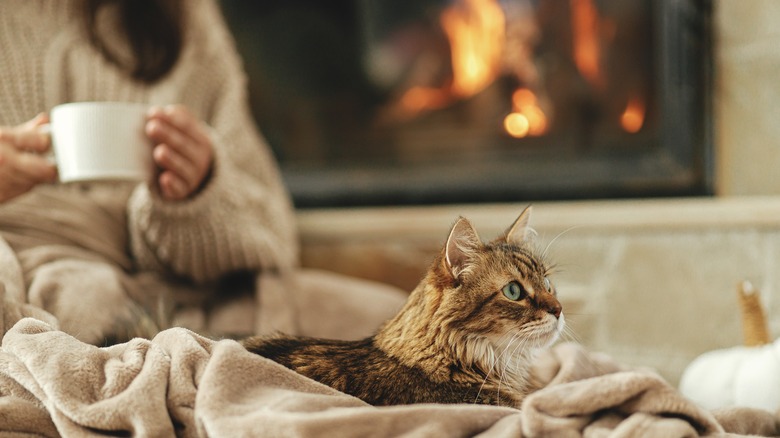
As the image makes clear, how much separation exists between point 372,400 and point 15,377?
11.2 inches

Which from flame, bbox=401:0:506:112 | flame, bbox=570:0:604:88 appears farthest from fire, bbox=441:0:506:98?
flame, bbox=570:0:604:88

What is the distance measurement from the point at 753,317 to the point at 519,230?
1.56 feet

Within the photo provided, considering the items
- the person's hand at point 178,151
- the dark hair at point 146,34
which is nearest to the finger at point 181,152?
the person's hand at point 178,151

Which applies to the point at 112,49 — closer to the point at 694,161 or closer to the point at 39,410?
the point at 39,410

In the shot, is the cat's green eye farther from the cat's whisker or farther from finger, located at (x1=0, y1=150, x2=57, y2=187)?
finger, located at (x1=0, y1=150, x2=57, y2=187)

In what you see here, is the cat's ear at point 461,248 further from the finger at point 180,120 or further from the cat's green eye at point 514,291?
the finger at point 180,120

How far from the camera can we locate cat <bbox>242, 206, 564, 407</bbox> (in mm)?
635

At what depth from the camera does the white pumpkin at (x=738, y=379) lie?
0.91 metres

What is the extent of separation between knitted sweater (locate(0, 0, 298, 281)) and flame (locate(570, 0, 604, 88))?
81 centimetres

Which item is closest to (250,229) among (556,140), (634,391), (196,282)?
(196,282)

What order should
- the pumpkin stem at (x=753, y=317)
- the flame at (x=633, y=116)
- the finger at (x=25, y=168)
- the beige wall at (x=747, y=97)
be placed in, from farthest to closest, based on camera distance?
the flame at (x=633, y=116) < the beige wall at (x=747, y=97) < the pumpkin stem at (x=753, y=317) < the finger at (x=25, y=168)

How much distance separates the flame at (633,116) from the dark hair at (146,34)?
96cm

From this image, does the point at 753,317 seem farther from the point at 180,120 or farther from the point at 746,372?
the point at 180,120

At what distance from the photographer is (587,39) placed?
1.68m
